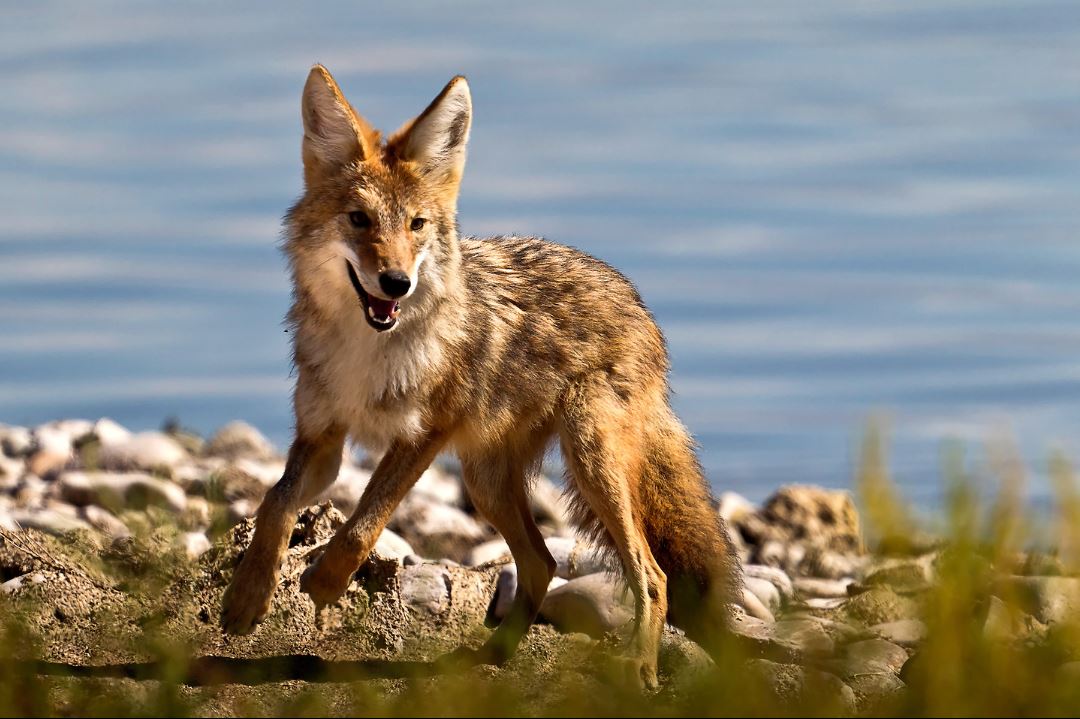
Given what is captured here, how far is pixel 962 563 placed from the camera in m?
4.02

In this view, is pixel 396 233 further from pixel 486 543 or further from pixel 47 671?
pixel 486 543

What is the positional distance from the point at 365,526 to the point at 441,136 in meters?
1.89

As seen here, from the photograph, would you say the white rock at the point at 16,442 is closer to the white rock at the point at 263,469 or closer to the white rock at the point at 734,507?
the white rock at the point at 263,469

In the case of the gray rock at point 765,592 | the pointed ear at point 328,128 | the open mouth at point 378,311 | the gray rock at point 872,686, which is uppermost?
the pointed ear at point 328,128

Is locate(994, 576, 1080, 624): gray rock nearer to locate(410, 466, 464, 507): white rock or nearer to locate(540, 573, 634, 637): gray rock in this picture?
locate(540, 573, 634, 637): gray rock

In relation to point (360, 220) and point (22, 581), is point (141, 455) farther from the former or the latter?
point (360, 220)

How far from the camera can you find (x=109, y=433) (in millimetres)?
13477

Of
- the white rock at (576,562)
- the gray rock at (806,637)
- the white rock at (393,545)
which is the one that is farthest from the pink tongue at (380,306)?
the white rock at (576,562)

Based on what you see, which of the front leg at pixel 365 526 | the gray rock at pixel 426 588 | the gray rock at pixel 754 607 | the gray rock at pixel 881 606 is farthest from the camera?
the gray rock at pixel 754 607

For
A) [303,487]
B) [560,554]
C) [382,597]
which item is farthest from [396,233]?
[560,554]

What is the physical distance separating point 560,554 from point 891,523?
199 inches

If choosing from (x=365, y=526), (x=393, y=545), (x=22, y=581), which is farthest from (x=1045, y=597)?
(x=22, y=581)

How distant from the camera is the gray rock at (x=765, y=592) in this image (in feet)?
29.0

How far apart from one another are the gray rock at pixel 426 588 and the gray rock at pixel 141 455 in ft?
15.0
